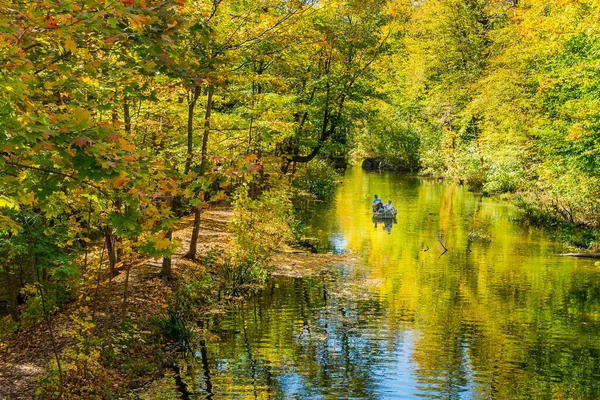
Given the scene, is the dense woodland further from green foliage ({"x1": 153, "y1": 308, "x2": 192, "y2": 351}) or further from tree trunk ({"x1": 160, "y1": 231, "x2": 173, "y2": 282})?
green foliage ({"x1": 153, "y1": 308, "x2": 192, "y2": 351})

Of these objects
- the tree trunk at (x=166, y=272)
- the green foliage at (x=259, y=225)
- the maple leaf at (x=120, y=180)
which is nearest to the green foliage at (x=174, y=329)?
the tree trunk at (x=166, y=272)

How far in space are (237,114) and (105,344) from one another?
32.2 feet

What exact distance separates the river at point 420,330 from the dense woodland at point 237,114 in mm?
2156

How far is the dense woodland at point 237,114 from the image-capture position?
5391 millimetres

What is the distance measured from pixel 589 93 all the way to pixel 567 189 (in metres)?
4.31

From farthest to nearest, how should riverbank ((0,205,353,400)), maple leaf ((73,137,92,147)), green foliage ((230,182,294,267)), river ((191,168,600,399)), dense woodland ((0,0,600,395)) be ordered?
green foliage ((230,182,294,267)) → river ((191,168,600,399)) → riverbank ((0,205,353,400)) → dense woodland ((0,0,600,395)) → maple leaf ((73,137,92,147))

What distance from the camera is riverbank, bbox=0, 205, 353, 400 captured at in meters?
8.77

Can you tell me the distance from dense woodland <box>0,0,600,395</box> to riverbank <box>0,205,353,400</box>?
0.88ft

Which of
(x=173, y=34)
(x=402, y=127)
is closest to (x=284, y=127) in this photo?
(x=173, y=34)

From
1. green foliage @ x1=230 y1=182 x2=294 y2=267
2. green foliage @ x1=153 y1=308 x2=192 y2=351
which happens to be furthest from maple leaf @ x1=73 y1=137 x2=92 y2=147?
green foliage @ x1=230 y1=182 x2=294 y2=267

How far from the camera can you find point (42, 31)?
5629 mm

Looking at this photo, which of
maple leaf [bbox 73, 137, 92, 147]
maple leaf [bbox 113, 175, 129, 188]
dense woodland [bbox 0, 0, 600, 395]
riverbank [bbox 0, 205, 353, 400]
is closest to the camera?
maple leaf [bbox 73, 137, 92, 147]

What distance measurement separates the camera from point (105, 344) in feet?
33.2

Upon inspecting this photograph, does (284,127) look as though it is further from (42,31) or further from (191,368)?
(42,31)
